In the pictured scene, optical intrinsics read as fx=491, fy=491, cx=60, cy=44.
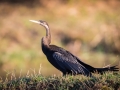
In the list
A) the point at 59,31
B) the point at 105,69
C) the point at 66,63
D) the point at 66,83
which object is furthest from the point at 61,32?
the point at 66,83

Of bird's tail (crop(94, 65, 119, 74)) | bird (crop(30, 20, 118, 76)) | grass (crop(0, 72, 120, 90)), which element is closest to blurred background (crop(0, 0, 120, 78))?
bird (crop(30, 20, 118, 76))

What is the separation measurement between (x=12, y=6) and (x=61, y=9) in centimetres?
291

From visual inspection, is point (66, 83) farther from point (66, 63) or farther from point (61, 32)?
point (61, 32)

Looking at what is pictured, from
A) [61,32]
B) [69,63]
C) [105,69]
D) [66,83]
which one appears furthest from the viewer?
[61,32]

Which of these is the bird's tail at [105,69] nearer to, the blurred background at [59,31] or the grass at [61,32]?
the blurred background at [59,31]

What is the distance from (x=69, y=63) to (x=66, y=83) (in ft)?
6.06

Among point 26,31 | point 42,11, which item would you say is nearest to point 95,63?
point 26,31

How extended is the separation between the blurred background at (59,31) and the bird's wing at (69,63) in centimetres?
744

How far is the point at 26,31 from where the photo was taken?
25.0 meters

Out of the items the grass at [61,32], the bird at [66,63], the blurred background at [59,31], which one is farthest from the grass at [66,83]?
the grass at [61,32]

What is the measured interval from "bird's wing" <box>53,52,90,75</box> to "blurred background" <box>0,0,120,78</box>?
24.4ft

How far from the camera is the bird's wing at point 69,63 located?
38.0 ft

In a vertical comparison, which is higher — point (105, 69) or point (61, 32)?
point (61, 32)

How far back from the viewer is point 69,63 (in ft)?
38.9
